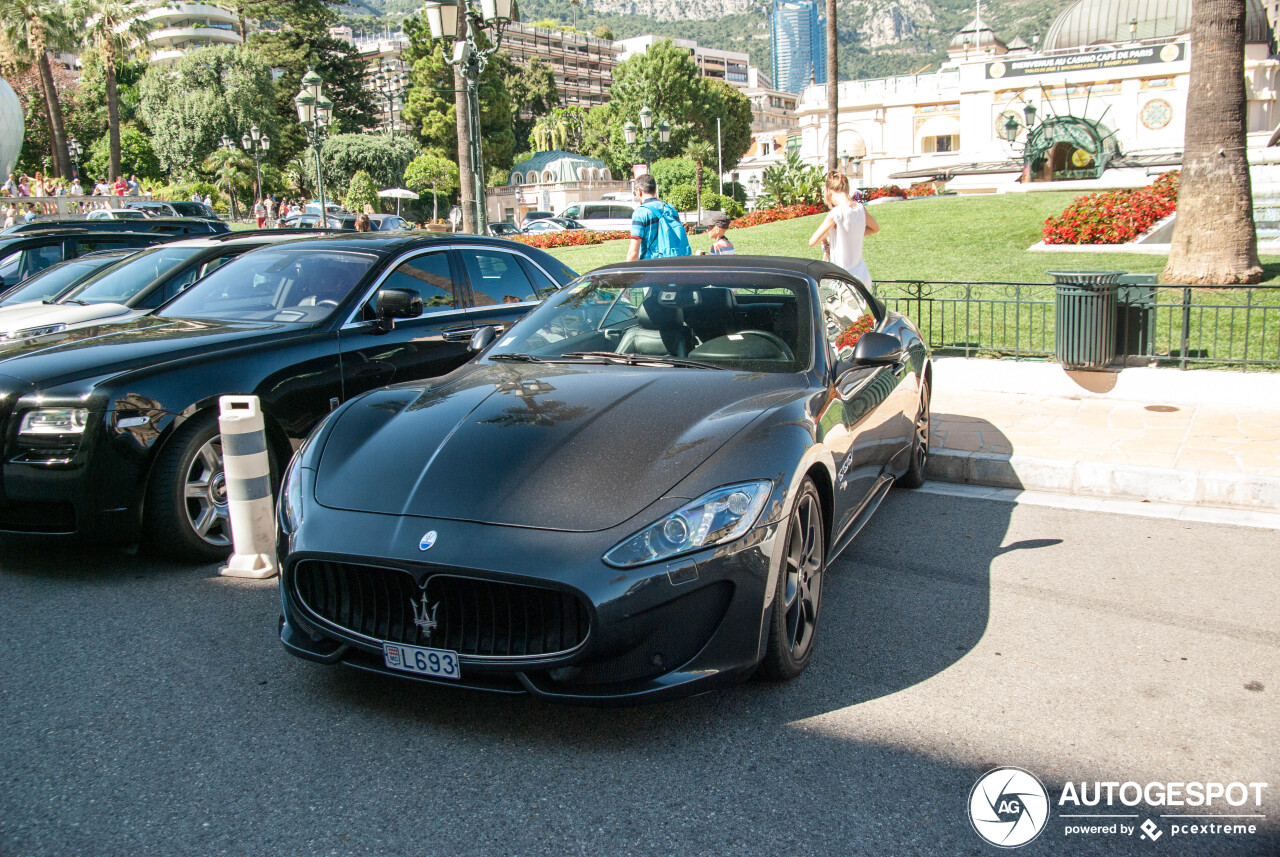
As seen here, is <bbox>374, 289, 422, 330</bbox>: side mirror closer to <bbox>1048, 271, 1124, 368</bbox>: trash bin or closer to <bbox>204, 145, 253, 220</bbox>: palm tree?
<bbox>1048, 271, 1124, 368</bbox>: trash bin

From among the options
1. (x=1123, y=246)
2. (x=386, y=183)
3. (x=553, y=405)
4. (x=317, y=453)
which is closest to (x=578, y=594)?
(x=553, y=405)

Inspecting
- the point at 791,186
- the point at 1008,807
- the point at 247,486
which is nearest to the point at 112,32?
the point at 791,186

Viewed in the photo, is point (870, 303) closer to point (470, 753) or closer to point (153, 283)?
point (470, 753)

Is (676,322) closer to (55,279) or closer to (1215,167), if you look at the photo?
(55,279)

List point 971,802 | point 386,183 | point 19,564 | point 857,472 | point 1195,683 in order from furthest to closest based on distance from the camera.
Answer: point 386,183
point 19,564
point 857,472
point 1195,683
point 971,802

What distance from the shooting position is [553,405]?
146 inches

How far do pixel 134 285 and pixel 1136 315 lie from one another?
27.5 ft

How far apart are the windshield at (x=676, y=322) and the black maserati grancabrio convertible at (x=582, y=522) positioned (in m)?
0.04

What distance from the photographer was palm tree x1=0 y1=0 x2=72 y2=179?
43.4 m

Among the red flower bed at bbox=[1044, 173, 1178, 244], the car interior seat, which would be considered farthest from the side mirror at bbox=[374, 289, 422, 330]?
the red flower bed at bbox=[1044, 173, 1178, 244]

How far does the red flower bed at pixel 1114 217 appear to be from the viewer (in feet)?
57.4

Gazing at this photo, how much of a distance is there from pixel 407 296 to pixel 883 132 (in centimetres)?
8318

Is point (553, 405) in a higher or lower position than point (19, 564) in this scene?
higher

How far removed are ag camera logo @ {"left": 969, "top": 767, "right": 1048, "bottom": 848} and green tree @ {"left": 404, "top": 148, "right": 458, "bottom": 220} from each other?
61056 mm
